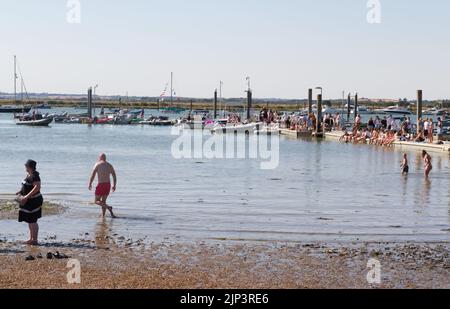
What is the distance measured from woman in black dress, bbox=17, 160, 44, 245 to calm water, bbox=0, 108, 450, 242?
2.98 ft

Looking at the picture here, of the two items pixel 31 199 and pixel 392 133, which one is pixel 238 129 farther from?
pixel 31 199

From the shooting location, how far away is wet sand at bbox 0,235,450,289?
12.1 meters

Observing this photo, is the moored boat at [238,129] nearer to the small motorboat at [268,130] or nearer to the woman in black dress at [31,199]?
the small motorboat at [268,130]

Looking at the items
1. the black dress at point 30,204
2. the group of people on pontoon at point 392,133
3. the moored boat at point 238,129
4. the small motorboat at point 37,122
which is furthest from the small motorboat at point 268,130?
the black dress at point 30,204

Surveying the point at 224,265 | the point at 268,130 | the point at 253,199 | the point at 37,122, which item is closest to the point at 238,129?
the point at 268,130

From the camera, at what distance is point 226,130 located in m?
81.9

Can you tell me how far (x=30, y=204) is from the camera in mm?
15297

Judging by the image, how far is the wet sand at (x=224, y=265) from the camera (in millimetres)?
12070

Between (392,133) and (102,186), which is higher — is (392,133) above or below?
below

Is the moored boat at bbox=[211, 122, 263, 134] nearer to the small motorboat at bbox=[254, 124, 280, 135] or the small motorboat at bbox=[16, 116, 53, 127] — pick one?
the small motorboat at bbox=[254, 124, 280, 135]

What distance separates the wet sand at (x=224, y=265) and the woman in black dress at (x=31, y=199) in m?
0.38

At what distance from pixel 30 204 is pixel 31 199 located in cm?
13
